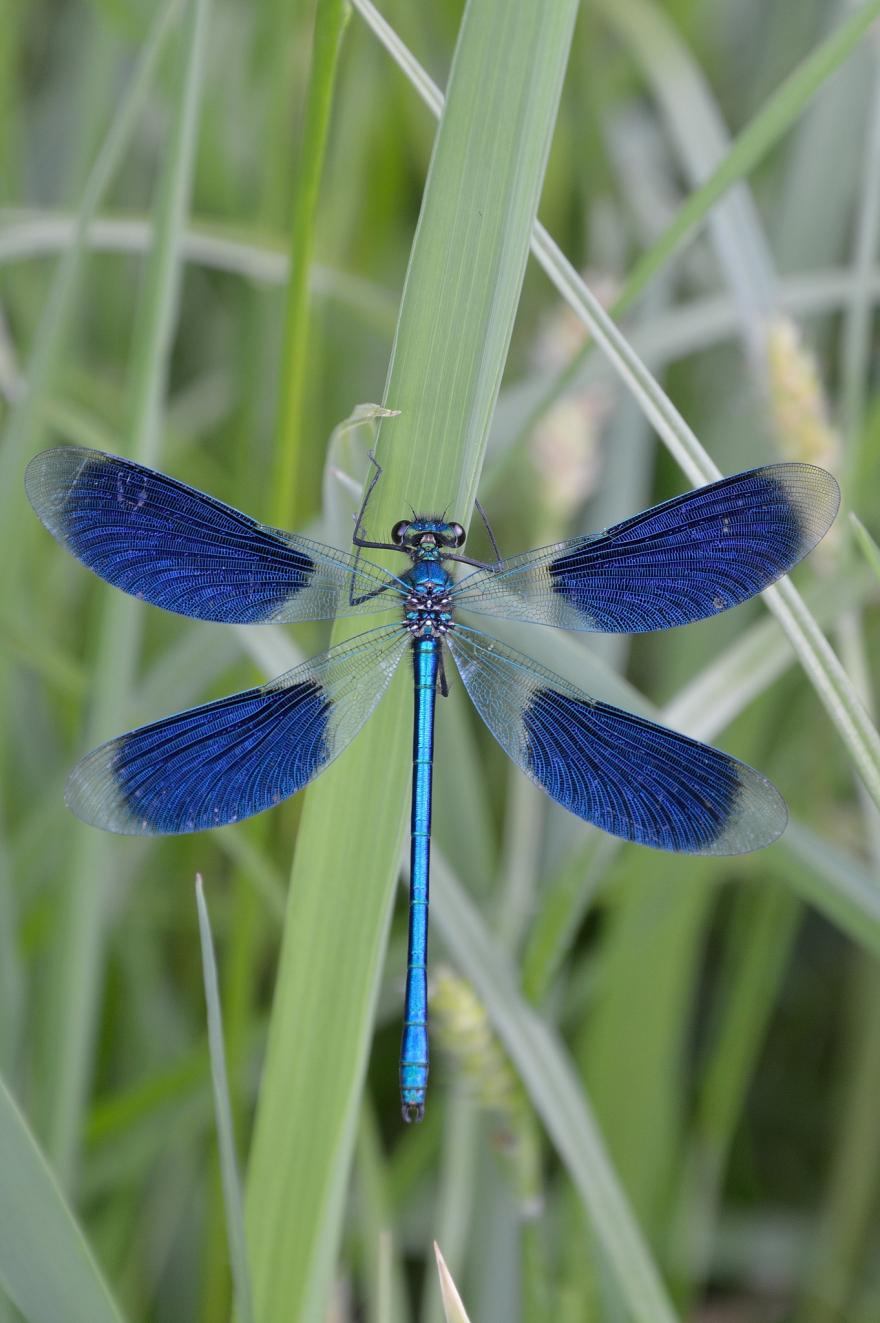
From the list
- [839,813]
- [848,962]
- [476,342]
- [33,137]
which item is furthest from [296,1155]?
[33,137]

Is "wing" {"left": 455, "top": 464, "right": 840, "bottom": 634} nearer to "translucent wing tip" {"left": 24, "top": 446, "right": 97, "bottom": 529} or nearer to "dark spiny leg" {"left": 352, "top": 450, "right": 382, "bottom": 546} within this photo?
"dark spiny leg" {"left": 352, "top": 450, "right": 382, "bottom": 546}

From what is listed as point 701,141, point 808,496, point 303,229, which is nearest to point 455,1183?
point 808,496

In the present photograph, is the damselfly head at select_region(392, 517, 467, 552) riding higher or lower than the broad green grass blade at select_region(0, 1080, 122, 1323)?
higher

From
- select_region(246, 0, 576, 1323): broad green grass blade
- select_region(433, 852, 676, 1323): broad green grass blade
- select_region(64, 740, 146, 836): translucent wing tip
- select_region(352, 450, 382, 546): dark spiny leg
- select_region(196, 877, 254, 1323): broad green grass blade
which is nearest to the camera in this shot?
select_region(196, 877, 254, 1323): broad green grass blade

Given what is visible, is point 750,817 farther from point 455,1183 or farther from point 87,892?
point 87,892

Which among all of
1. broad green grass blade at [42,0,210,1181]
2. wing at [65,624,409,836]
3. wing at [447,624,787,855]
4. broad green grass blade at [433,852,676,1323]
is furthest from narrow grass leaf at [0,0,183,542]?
broad green grass blade at [433,852,676,1323]

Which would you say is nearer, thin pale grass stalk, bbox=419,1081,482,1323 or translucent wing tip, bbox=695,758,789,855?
translucent wing tip, bbox=695,758,789,855

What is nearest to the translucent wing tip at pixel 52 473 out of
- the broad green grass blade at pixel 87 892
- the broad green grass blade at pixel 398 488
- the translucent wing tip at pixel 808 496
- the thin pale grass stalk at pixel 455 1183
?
the broad green grass blade at pixel 87 892

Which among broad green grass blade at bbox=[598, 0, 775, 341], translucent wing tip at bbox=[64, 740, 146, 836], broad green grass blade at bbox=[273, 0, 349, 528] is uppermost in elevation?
broad green grass blade at bbox=[598, 0, 775, 341]
